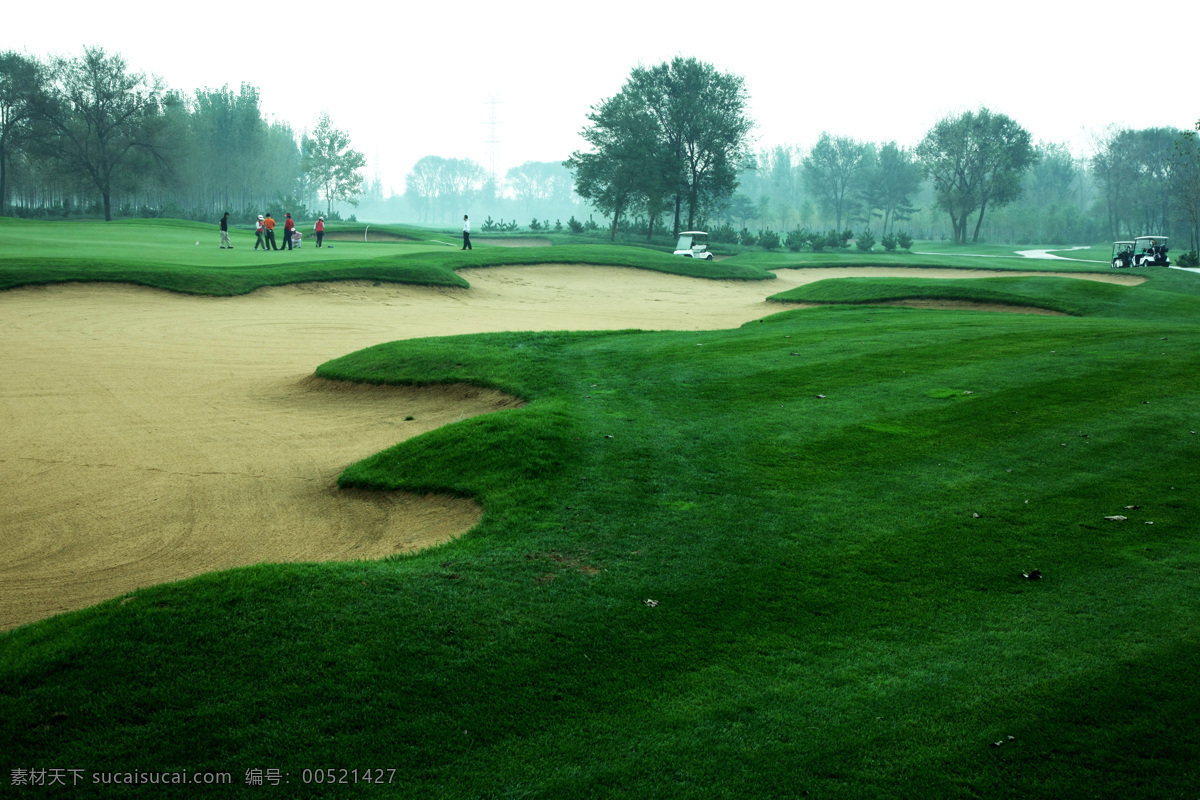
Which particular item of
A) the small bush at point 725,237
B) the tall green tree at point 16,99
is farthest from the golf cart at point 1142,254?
the tall green tree at point 16,99

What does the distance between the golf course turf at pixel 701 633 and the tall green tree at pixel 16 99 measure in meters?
79.4

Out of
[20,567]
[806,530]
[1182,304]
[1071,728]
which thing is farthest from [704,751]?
[1182,304]

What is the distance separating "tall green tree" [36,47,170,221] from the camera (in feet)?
236

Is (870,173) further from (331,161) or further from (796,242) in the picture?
(331,161)

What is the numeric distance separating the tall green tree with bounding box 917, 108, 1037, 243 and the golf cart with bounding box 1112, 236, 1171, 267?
40.3 metres

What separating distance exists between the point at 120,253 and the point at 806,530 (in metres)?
33.9

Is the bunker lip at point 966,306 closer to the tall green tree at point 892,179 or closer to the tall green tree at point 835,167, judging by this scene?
the tall green tree at point 892,179

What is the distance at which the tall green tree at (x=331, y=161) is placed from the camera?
100 meters

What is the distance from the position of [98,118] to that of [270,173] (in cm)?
3960

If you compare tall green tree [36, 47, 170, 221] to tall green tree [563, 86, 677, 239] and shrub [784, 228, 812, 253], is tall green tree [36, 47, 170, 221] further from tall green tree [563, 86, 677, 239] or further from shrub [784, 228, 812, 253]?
shrub [784, 228, 812, 253]

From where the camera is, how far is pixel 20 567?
264 inches

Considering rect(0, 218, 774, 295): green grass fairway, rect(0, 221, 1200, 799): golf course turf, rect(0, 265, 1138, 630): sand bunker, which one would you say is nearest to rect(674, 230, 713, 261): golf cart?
rect(0, 218, 774, 295): green grass fairway

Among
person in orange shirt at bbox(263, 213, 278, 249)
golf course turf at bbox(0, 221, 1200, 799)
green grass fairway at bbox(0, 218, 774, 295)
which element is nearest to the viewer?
golf course turf at bbox(0, 221, 1200, 799)

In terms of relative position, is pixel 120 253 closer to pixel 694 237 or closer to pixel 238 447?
pixel 238 447
